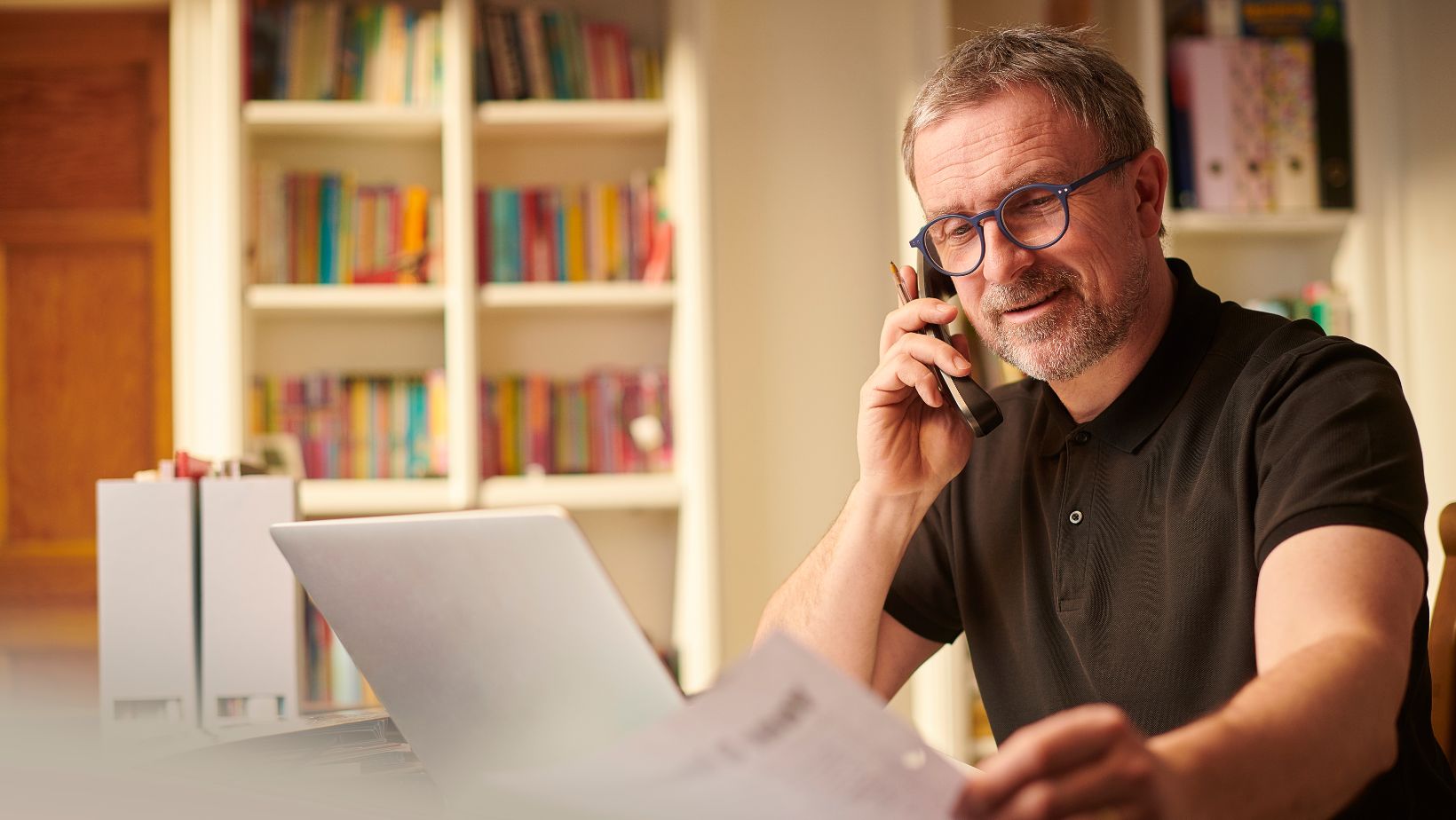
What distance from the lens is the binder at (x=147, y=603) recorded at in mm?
1114

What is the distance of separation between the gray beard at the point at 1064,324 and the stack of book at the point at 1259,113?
1.75 metres

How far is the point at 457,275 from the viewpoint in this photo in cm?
267

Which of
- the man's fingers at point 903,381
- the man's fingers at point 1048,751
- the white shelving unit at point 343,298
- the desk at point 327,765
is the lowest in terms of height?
the desk at point 327,765

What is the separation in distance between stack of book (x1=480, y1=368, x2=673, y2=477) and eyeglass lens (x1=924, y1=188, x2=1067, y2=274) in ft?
5.44

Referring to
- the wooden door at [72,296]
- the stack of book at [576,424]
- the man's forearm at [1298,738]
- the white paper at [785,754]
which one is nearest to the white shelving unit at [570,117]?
the stack of book at [576,424]

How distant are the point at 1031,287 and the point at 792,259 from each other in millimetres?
1940

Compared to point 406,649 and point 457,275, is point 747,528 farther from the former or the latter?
point 406,649

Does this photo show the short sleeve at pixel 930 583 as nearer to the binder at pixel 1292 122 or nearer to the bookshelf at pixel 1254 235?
the bookshelf at pixel 1254 235

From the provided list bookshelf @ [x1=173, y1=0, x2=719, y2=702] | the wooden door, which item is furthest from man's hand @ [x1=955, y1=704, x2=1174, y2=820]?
the wooden door

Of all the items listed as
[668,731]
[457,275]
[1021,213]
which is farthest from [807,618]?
[457,275]

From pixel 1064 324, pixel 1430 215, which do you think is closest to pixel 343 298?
pixel 1064 324

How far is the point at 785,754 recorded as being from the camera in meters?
0.45

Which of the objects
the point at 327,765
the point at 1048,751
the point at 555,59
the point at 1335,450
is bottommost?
the point at 327,765

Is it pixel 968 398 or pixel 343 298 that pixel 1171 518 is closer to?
pixel 968 398
